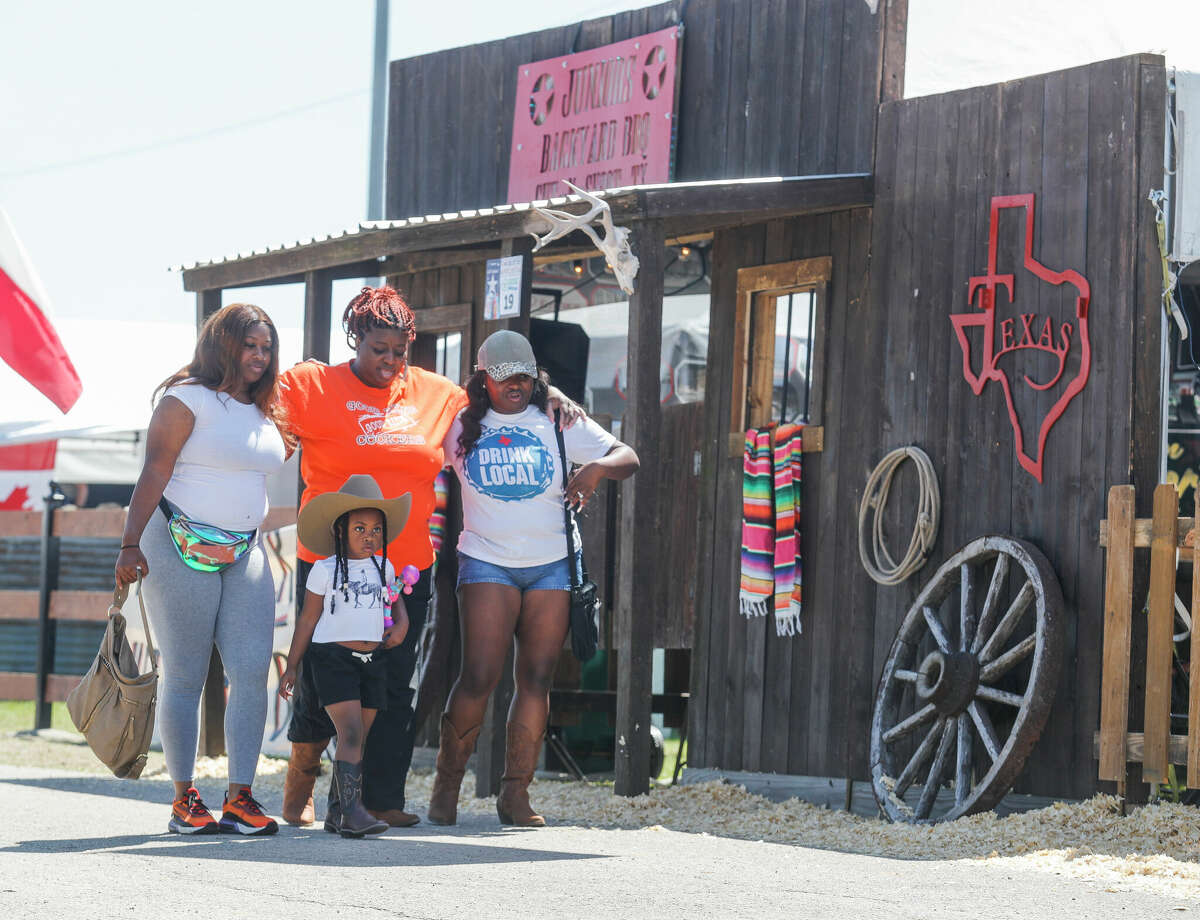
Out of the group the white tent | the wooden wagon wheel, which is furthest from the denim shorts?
the white tent

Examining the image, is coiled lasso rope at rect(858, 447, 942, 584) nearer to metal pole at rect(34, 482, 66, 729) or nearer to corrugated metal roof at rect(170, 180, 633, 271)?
corrugated metal roof at rect(170, 180, 633, 271)

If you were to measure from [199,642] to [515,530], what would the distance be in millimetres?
1235

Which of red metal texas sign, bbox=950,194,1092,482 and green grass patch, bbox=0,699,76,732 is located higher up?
red metal texas sign, bbox=950,194,1092,482

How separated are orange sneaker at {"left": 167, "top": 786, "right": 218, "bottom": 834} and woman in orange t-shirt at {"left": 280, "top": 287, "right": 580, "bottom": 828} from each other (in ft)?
1.50

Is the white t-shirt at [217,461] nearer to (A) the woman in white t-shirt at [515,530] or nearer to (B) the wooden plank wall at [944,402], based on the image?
(A) the woman in white t-shirt at [515,530]

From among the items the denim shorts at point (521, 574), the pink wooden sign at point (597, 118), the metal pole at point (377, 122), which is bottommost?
the denim shorts at point (521, 574)

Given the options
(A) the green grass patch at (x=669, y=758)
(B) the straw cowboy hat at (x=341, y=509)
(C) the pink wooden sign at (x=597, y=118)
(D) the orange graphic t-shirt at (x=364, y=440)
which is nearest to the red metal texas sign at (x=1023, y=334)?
(C) the pink wooden sign at (x=597, y=118)

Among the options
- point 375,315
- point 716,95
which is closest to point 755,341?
point 716,95

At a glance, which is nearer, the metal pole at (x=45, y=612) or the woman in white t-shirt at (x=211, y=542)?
the woman in white t-shirt at (x=211, y=542)

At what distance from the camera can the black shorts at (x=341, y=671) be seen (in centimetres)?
656

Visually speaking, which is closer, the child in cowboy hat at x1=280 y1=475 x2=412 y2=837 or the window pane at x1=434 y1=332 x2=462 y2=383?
the child in cowboy hat at x1=280 y1=475 x2=412 y2=837

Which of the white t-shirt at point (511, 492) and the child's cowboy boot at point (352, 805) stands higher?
the white t-shirt at point (511, 492)

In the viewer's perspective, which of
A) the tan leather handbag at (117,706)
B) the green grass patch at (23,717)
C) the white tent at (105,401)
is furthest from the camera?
the green grass patch at (23,717)

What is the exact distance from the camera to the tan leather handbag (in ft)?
20.7
